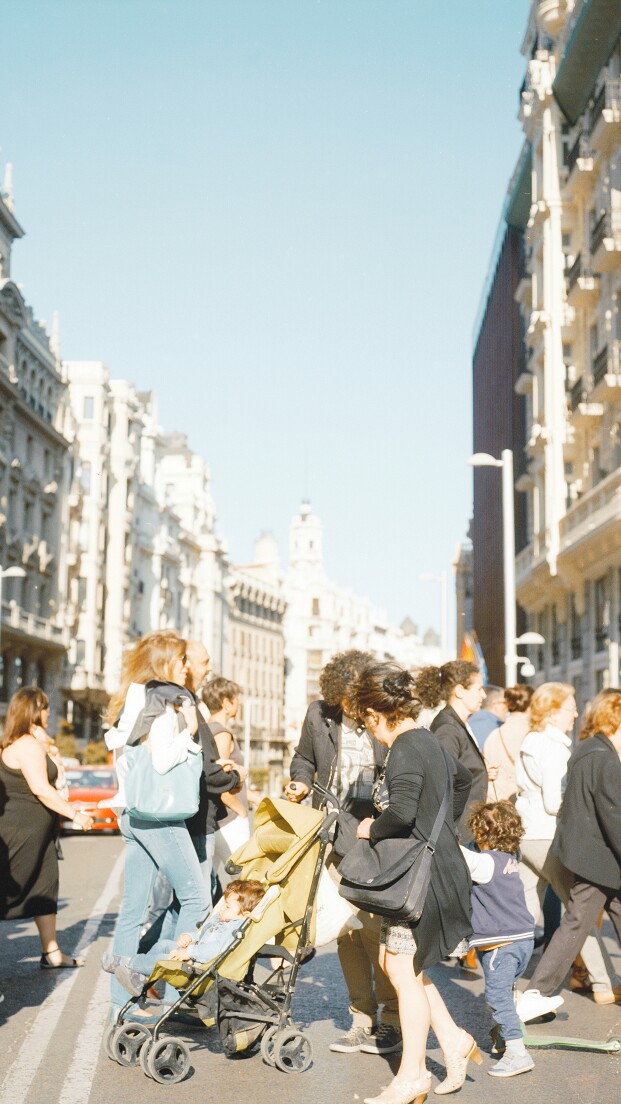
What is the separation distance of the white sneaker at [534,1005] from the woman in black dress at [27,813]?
9.63 feet

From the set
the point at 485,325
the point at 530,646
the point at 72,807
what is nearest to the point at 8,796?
the point at 72,807

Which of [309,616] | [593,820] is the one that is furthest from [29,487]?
[309,616]

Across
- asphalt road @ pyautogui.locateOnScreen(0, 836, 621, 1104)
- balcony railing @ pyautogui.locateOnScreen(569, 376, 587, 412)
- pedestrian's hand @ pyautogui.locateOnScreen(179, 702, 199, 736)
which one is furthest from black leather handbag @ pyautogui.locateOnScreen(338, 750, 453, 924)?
balcony railing @ pyautogui.locateOnScreen(569, 376, 587, 412)

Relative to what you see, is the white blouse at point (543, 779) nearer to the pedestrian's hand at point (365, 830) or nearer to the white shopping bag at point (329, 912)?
the white shopping bag at point (329, 912)

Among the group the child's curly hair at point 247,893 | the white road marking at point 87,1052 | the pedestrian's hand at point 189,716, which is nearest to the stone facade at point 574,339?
the white road marking at point 87,1052

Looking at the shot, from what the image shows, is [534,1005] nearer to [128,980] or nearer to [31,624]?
[128,980]

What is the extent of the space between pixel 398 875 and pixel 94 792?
2098 cm

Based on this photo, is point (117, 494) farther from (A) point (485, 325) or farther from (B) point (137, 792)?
(B) point (137, 792)

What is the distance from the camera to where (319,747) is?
760 cm

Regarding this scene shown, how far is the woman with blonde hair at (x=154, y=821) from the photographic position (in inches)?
271

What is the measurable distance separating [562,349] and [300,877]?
33836mm

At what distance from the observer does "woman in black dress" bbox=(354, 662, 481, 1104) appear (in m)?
5.66

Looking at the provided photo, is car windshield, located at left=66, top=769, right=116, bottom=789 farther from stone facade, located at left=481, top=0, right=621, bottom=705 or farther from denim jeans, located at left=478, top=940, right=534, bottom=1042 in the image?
denim jeans, located at left=478, top=940, right=534, bottom=1042

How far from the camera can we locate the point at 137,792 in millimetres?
6844
